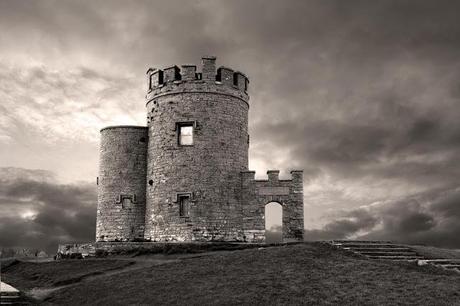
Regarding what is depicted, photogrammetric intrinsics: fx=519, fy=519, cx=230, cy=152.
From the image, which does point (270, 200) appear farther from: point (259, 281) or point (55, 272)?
point (259, 281)

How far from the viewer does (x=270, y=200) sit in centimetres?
3103

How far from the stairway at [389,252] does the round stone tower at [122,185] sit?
12657mm

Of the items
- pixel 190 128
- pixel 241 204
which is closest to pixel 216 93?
pixel 190 128

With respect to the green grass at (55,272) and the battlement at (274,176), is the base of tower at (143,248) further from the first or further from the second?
the battlement at (274,176)

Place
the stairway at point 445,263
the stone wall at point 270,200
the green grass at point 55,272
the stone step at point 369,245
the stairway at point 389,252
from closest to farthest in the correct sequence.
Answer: the stairway at point 445,263 → the stairway at point 389,252 → the green grass at point 55,272 → the stone step at point 369,245 → the stone wall at point 270,200

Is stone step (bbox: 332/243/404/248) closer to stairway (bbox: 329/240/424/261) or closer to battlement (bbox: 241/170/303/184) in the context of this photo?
stairway (bbox: 329/240/424/261)

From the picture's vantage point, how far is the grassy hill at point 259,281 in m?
16.8

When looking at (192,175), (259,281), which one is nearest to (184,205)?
(192,175)

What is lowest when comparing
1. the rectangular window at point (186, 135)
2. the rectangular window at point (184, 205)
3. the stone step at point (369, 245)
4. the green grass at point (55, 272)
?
the green grass at point (55, 272)

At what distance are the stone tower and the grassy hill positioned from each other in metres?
5.48

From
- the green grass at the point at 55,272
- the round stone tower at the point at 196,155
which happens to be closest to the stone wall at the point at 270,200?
the round stone tower at the point at 196,155

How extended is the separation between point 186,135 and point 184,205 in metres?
4.18

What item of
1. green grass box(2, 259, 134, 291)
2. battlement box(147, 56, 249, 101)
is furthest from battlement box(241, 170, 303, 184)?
green grass box(2, 259, 134, 291)

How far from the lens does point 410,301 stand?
53.3 ft
